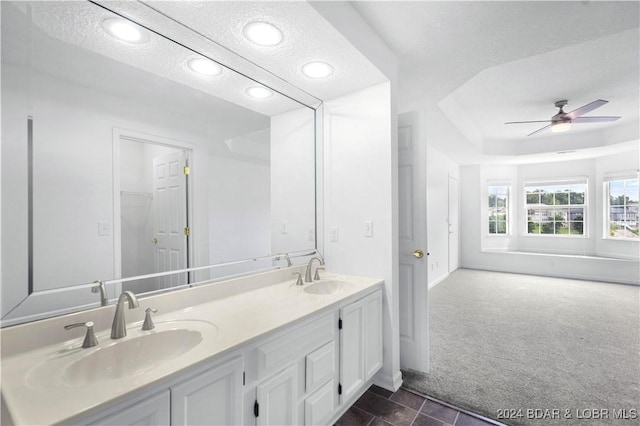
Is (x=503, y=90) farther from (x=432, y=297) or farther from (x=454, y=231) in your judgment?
(x=454, y=231)

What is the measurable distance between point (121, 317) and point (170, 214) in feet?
1.93

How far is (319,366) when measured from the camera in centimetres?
147

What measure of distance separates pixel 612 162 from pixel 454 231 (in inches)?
121

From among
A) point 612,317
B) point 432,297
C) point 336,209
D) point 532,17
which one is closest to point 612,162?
point 612,317

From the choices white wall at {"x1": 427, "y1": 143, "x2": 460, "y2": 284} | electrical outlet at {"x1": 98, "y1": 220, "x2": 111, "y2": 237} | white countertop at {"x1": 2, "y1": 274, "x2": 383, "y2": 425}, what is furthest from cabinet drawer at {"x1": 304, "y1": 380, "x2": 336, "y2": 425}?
white wall at {"x1": 427, "y1": 143, "x2": 460, "y2": 284}

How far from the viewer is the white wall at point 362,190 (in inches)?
79.4

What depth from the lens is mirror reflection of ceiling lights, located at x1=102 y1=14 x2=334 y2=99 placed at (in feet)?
4.35

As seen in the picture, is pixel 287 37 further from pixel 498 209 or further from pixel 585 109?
pixel 498 209

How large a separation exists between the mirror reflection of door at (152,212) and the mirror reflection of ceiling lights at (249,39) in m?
0.51

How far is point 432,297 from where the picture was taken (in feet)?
14.0

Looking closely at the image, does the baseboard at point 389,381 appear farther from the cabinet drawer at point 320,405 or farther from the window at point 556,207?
the window at point 556,207

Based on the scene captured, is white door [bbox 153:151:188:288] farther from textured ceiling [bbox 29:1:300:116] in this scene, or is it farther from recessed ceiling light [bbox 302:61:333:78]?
recessed ceiling light [bbox 302:61:333:78]

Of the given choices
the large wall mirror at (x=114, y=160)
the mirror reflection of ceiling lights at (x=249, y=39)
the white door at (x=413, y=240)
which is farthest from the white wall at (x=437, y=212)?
the large wall mirror at (x=114, y=160)

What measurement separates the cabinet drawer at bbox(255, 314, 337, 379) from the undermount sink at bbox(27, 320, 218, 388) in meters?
0.24
